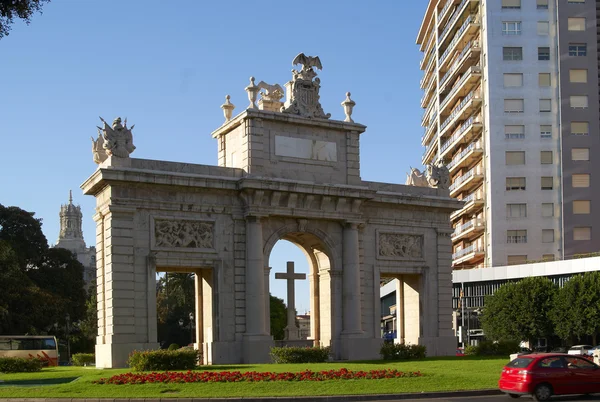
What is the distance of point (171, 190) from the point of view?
1506 inches

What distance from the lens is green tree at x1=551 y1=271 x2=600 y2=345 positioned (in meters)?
56.8

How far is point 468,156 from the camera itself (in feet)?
253

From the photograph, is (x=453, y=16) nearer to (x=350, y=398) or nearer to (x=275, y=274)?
(x=275, y=274)

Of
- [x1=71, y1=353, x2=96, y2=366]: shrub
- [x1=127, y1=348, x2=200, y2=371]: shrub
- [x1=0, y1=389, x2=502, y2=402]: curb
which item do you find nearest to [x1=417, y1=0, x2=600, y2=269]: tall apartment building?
[x1=71, y1=353, x2=96, y2=366]: shrub

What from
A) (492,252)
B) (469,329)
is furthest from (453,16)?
(469,329)

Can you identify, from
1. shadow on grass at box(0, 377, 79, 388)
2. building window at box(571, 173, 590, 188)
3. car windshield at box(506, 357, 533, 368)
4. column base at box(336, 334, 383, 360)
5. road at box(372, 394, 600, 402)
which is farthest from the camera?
building window at box(571, 173, 590, 188)

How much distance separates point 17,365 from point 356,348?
15401mm

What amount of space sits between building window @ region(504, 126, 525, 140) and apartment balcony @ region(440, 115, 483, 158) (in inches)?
98.3

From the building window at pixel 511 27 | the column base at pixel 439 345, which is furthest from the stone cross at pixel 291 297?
the building window at pixel 511 27

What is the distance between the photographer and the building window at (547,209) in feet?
240

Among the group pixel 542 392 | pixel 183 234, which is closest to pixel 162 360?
pixel 183 234

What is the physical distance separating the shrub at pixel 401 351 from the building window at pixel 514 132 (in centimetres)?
3687

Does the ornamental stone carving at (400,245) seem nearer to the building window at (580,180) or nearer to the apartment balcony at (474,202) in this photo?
the apartment balcony at (474,202)

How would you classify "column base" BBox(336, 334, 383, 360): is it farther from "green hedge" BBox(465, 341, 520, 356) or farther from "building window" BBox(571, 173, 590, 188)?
"building window" BBox(571, 173, 590, 188)
